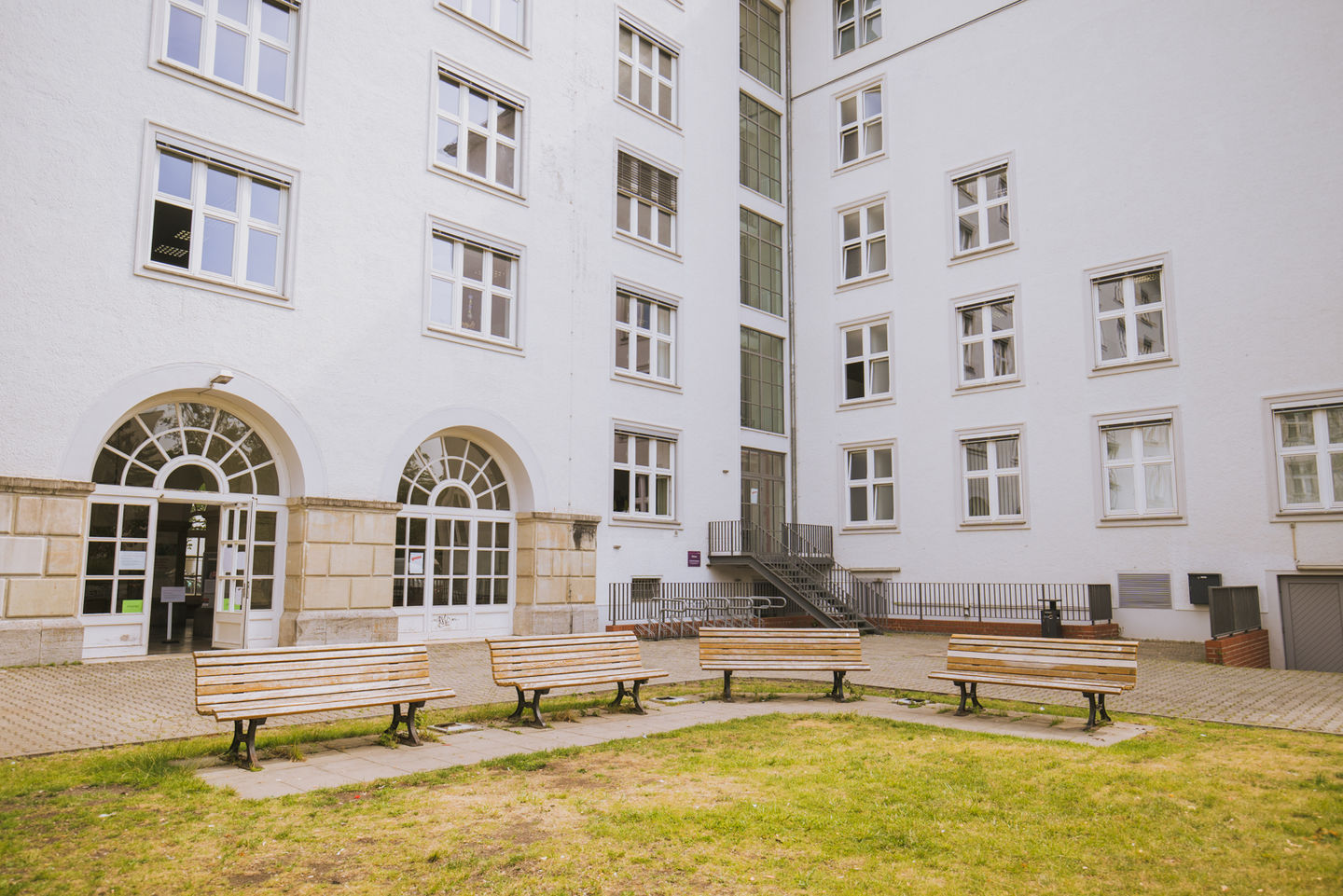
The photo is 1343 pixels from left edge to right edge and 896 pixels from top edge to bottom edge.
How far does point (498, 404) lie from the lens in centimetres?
1944

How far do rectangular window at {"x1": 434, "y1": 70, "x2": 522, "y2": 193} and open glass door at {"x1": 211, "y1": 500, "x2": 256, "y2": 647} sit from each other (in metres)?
7.75

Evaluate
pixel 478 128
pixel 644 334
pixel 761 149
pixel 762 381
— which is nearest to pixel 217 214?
pixel 478 128

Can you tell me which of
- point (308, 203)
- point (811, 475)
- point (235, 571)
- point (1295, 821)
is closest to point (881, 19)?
point (811, 475)

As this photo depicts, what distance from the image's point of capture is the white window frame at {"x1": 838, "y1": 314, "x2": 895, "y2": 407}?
83.8 ft

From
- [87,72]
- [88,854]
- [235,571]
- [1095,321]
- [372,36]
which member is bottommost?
[88,854]

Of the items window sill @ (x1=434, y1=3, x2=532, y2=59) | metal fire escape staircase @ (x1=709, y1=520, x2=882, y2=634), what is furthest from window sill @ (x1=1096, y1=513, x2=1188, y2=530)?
window sill @ (x1=434, y1=3, x2=532, y2=59)

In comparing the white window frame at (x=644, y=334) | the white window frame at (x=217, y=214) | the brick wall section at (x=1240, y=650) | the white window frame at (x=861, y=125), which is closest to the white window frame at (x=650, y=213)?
the white window frame at (x=644, y=334)

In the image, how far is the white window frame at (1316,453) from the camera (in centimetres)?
1842

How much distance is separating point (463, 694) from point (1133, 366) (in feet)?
54.2

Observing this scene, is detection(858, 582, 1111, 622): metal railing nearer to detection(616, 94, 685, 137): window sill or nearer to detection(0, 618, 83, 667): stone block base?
detection(616, 94, 685, 137): window sill

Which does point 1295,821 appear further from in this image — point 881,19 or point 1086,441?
point 881,19

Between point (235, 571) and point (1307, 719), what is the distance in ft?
49.4

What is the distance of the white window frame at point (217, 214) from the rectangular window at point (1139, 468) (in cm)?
1730

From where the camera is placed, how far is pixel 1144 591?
20250 mm
